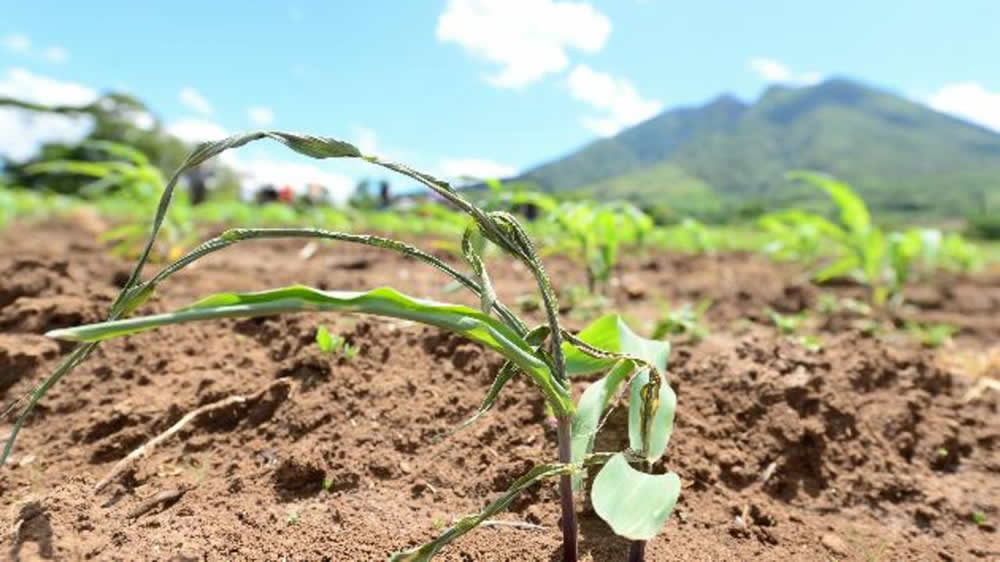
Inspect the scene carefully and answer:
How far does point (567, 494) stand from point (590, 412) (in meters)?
0.12

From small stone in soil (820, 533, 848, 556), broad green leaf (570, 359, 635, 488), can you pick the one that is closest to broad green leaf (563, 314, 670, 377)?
broad green leaf (570, 359, 635, 488)

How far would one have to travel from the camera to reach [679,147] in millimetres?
194250

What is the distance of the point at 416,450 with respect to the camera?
1463 millimetres

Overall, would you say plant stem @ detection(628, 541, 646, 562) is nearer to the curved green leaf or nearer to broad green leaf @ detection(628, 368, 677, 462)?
broad green leaf @ detection(628, 368, 677, 462)

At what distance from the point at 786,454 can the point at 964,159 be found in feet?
553

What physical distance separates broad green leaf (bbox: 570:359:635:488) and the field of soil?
238 mm

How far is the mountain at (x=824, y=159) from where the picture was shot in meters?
123

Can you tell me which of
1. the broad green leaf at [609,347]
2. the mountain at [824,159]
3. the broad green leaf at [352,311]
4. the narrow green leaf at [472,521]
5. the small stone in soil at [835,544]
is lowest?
the small stone in soil at [835,544]

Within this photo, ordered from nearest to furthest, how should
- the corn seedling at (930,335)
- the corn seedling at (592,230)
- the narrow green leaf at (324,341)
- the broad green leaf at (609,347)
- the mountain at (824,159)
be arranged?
1. the broad green leaf at (609,347)
2. the narrow green leaf at (324,341)
3. the corn seedling at (930,335)
4. the corn seedling at (592,230)
5. the mountain at (824,159)

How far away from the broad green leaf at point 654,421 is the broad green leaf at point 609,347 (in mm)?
44

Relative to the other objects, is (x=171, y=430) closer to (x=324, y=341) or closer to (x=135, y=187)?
(x=324, y=341)

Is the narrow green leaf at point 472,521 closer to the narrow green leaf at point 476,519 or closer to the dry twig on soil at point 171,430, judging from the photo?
the narrow green leaf at point 476,519

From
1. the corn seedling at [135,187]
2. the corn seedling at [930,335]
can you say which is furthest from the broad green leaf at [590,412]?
the corn seedling at [135,187]

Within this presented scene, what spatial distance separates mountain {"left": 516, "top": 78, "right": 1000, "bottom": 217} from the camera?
403 ft
